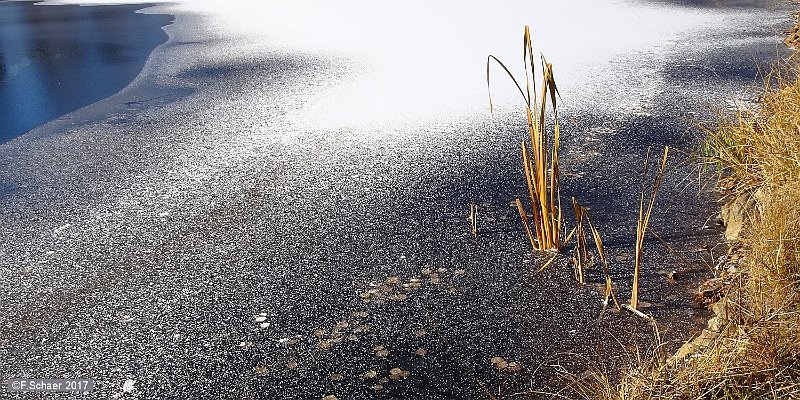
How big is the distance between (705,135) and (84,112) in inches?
176

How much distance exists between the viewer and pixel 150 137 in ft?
18.2

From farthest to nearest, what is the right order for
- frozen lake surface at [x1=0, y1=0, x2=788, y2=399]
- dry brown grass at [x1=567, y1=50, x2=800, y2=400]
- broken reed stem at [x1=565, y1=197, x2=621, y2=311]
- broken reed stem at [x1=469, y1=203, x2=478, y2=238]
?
broken reed stem at [x1=469, y1=203, x2=478, y2=238] → broken reed stem at [x1=565, y1=197, x2=621, y2=311] → frozen lake surface at [x1=0, y1=0, x2=788, y2=399] → dry brown grass at [x1=567, y1=50, x2=800, y2=400]

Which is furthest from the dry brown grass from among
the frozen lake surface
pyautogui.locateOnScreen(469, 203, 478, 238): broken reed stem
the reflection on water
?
the reflection on water

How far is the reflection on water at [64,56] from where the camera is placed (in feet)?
21.6

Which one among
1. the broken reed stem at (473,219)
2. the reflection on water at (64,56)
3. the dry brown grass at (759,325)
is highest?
the reflection on water at (64,56)

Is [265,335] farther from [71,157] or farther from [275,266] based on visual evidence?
[71,157]

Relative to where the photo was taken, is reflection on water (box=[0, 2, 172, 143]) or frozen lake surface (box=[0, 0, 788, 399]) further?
reflection on water (box=[0, 2, 172, 143])

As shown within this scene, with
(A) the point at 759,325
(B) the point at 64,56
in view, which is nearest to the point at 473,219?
(A) the point at 759,325

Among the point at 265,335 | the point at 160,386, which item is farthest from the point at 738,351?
the point at 160,386

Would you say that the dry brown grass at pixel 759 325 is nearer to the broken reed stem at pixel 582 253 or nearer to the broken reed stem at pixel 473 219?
the broken reed stem at pixel 582 253

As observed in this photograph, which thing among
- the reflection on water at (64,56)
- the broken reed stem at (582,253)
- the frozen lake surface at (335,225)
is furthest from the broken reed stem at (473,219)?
the reflection on water at (64,56)

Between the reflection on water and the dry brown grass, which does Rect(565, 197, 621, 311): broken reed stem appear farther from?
the reflection on water

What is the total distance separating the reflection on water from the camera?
6570 mm

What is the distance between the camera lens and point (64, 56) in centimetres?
880
